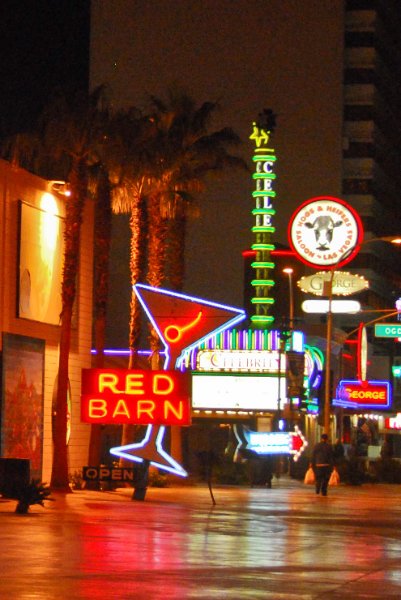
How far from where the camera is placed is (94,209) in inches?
1677

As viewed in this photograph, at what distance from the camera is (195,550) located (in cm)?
1950

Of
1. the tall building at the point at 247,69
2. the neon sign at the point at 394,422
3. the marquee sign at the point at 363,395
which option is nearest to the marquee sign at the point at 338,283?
the marquee sign at the point at 363,395

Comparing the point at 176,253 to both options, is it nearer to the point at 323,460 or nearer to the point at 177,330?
the point at 177,330

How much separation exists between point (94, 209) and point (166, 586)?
2831 cm

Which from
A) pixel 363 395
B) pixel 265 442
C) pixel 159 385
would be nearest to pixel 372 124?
pixel 363 395

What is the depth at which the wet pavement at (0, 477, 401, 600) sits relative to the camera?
595 inches

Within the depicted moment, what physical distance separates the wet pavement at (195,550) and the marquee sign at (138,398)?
2288mm

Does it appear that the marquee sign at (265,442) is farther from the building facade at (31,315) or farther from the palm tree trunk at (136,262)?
the building facade at (31,315)

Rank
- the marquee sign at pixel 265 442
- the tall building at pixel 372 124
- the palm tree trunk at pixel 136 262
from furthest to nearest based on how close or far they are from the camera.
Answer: the tall building at pixel 372 124, the marquee sign at pixel 265 442, the palm tree trunk at pixel 136 262

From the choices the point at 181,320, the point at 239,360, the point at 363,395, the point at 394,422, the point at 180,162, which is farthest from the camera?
the point at 394,422

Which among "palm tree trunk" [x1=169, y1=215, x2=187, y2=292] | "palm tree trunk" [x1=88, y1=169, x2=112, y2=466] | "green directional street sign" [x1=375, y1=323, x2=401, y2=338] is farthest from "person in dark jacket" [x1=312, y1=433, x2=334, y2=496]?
"green directional street sign" [x1=375, y1=323, x2=401, y2=338]

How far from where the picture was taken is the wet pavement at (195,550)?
1511cm

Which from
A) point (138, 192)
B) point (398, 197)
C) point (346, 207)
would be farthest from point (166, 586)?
point (398, 197)

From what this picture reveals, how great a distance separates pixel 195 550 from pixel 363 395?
127 ft
